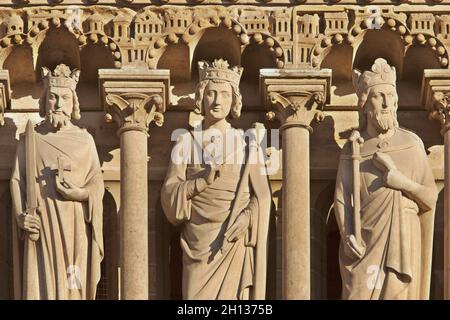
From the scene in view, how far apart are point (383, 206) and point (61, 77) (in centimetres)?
318

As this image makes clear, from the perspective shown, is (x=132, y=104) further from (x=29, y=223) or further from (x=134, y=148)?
(x=29, y=223)

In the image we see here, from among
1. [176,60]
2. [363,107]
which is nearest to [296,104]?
[363,107]

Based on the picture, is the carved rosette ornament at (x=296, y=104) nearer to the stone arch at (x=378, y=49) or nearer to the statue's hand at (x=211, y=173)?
the stone arch at (x=378, y=49)

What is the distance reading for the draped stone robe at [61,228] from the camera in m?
76.0

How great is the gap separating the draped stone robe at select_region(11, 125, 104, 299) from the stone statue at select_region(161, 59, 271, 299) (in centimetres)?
71

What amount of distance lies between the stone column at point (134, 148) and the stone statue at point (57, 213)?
246 mm

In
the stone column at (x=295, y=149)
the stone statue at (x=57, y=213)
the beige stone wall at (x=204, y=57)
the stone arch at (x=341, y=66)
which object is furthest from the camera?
the stone arch at (x=341, y=66)

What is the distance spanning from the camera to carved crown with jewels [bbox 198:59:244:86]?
76.5 m

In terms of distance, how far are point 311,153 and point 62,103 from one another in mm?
2368

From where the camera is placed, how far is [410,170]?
Result: 3002 inches

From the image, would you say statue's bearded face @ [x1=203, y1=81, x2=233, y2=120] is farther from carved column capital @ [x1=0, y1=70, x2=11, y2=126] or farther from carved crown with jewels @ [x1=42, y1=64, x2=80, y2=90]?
carved column capital @ [x1=0, y1=70, x2=11, y2=126]

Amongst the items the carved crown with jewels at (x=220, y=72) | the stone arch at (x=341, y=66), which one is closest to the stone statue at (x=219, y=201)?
the carved crown with jewels at (x=220, y=72)

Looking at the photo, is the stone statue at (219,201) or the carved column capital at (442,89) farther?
the carved column capital at (442,89)

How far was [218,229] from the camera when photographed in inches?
3000
